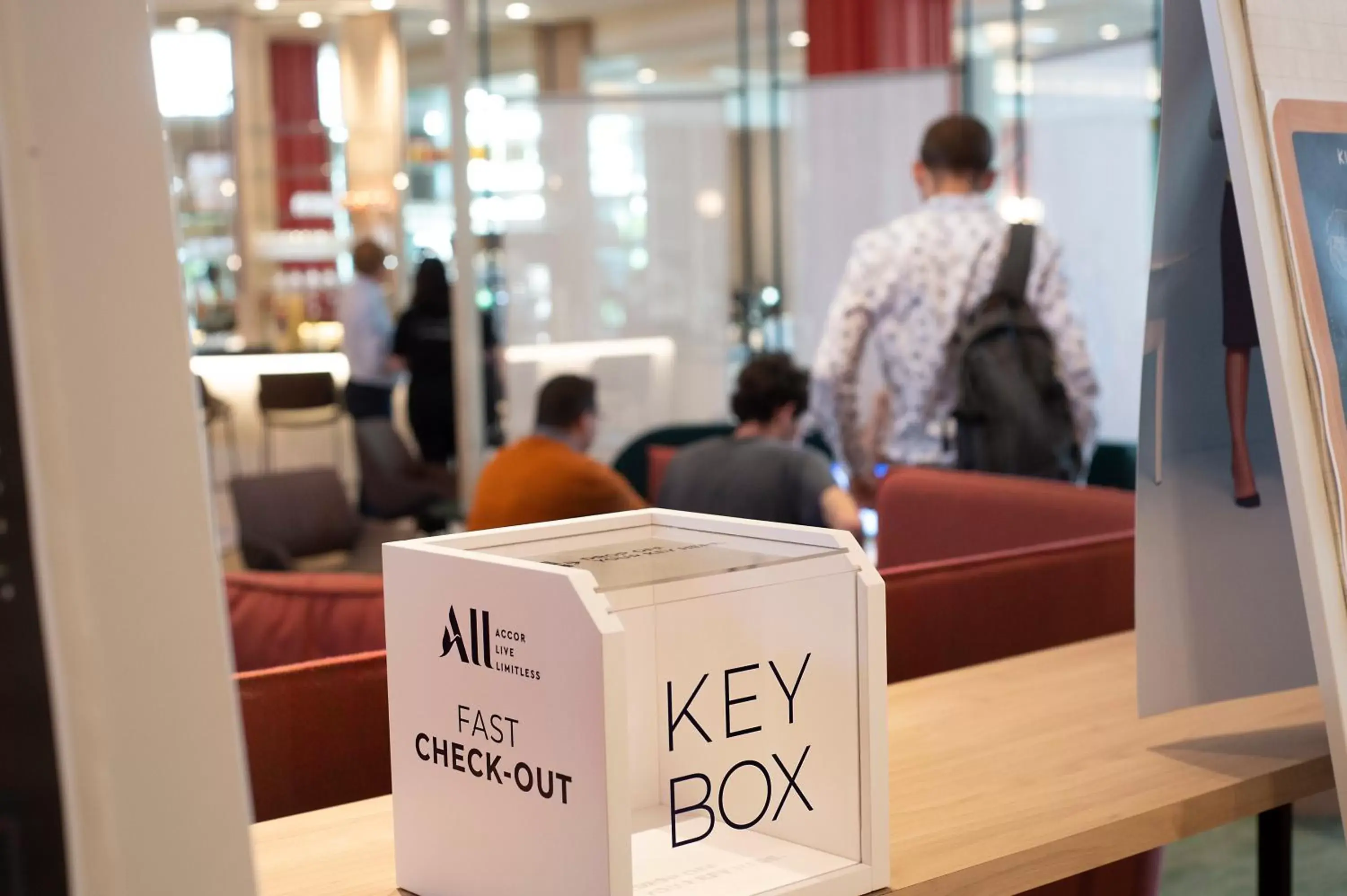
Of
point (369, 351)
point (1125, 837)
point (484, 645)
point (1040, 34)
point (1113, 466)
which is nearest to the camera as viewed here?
point (484, 645)

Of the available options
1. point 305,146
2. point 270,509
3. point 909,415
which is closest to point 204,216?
point 305,146

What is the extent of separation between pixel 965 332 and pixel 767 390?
1.88 ft

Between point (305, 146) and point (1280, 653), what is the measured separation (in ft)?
27.2

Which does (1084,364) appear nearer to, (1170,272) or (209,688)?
(1170,272)

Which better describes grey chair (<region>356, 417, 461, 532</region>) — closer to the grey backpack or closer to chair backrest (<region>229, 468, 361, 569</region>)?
chair backrest (<region>229, 468, 361, 569</region>)

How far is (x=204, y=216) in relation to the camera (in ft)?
29.8

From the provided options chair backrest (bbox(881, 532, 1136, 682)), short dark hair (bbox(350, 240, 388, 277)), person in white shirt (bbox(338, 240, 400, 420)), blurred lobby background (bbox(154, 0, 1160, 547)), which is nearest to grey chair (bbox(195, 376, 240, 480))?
blurred lobby background (bbox(154, 0, 1160, 547))

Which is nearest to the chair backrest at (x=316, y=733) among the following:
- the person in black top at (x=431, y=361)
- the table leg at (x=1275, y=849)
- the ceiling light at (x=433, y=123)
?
the table leg at (x=1275, y=849)

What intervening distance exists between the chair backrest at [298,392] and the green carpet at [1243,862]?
20.4 feet

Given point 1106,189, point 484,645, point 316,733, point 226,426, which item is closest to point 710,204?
point 1106,189

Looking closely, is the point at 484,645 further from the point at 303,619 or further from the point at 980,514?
the point at 980,514

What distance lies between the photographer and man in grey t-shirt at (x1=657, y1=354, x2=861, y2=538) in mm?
3252

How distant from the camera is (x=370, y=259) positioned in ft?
26.6

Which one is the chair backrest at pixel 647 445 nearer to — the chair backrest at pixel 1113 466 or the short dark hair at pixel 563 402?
the chair backrest at pixel 1113 466
